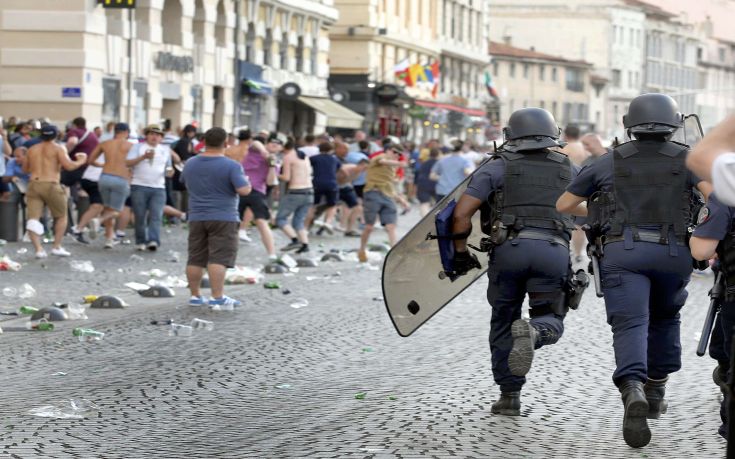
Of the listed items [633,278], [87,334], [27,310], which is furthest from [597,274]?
→ [27,310]

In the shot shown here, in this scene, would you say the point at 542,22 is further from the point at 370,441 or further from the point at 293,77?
the point at 370,441

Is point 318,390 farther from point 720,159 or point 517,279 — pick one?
point 720,159

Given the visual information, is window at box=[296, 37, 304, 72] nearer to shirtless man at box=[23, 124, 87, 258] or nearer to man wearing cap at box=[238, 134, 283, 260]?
man wearing cap at box=[238, 134, 283, 260]

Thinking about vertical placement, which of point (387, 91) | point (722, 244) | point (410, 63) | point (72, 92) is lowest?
point (387, 91)

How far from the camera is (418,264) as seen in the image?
9492 mm

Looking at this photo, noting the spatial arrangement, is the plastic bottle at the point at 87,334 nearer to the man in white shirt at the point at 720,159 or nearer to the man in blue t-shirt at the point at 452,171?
the man in white shirt at the point at 720,159

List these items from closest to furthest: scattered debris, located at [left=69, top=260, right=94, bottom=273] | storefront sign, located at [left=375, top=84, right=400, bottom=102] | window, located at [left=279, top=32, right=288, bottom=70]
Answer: scattered debris, located at [left=69, top=260, right=94, bottom=273]
window, located at [left=279, top=32, right=288, bottom=70]
storefront sign, located at [left=375, top=84, right=400, bottom=102]

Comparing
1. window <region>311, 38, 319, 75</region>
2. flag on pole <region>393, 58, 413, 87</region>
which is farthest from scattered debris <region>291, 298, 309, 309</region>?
flag on pole <region>393, 58, 413, 87</region>

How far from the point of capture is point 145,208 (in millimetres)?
22094

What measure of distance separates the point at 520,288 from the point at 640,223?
1.08 m

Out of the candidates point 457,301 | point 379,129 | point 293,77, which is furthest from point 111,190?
point 379,129

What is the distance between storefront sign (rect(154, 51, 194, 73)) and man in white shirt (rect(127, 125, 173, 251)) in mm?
16289

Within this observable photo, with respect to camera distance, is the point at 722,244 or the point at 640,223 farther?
the point at 640,223

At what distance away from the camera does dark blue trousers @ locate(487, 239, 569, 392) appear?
8.54 meters
